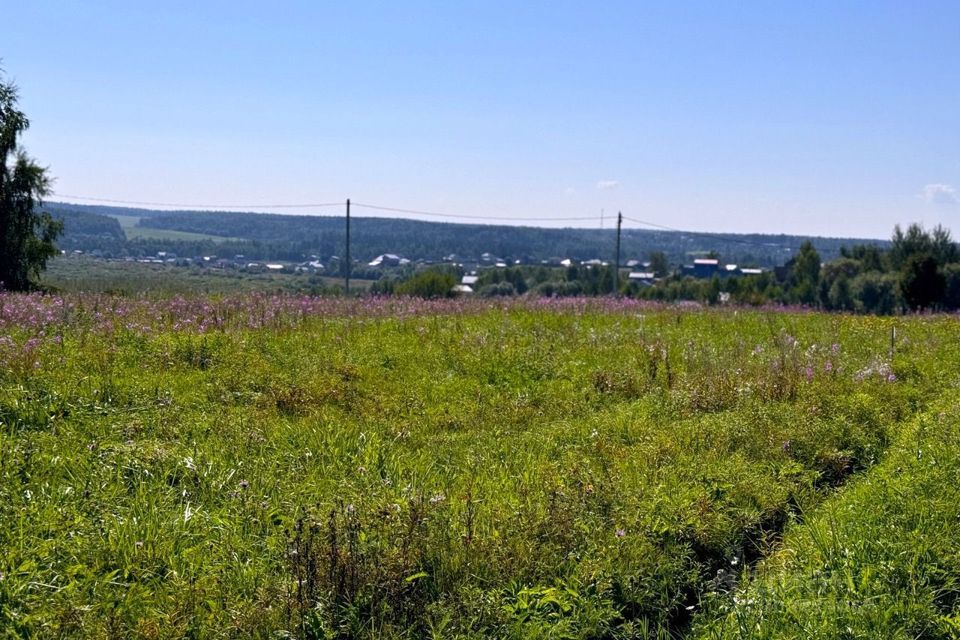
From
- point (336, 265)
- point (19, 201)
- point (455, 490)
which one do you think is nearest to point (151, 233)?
point (336, 265)

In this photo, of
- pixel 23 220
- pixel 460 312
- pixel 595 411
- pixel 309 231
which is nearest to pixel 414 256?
pixel 309 231

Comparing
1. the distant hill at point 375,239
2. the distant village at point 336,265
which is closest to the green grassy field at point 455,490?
the distant village at point 336,265

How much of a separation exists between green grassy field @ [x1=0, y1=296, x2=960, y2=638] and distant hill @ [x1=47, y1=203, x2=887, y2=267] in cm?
4067

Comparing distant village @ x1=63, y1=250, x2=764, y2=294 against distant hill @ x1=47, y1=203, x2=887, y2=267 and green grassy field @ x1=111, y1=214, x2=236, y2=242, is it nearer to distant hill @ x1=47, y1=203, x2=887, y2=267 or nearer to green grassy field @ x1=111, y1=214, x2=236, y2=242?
distant hill @ x1=47, y1=203, x2=887, y2=267

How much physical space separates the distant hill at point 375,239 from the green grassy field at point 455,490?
4067cm

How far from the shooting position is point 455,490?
5688mm

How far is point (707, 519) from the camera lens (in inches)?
214

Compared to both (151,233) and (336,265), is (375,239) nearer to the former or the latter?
(151,233)

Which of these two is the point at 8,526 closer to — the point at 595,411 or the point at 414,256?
the point at 595,411

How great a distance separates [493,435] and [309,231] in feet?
287

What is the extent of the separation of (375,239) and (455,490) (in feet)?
348

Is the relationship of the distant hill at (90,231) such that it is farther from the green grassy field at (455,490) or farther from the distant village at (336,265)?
the green grassy field at (455,490)

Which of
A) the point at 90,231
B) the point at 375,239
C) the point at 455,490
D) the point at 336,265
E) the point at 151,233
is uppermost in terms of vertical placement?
the point at 375,239

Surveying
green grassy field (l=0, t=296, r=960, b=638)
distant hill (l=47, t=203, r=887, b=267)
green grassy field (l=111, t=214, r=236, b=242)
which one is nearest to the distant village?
distant hill (l=47, t=203, r=887, b=267)
